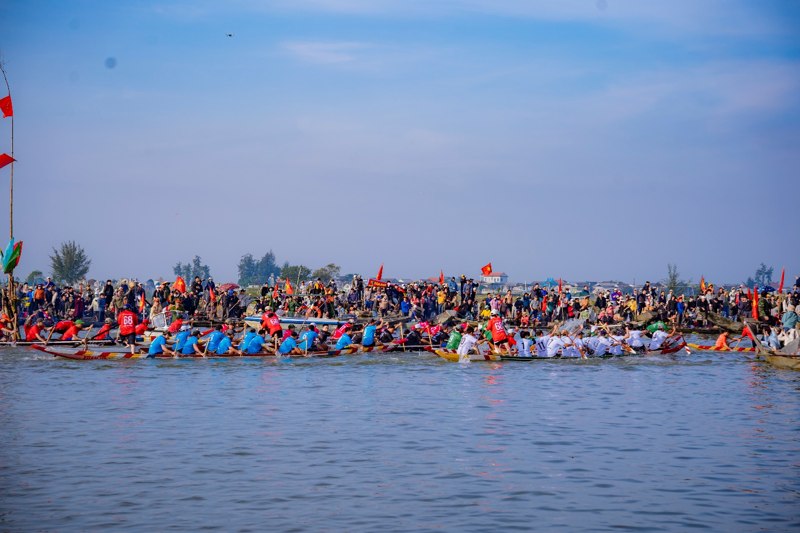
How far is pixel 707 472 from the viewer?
17.2m

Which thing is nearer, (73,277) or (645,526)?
(645,526)

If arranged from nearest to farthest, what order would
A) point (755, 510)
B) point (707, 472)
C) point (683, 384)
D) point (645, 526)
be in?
point (645, 526), point (755, 510), point (707, 472), point (683, 384)

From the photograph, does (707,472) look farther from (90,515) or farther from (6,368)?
(6,368)

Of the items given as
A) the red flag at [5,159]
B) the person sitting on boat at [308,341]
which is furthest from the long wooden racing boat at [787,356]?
the red flag at [5,159]

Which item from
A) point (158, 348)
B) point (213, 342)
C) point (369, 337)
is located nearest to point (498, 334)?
point (369, 337)

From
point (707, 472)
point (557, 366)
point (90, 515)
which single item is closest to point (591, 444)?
point (707, 472)

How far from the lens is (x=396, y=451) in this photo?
19.2 meters

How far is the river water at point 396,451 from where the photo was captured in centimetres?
1434

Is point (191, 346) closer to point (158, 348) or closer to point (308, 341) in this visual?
point (158, 348)

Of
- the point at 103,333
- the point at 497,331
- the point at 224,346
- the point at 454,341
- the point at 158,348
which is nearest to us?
the point at 158,348

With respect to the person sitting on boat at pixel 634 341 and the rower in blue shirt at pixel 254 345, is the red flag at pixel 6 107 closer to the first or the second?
the rower in blue shirt at pixel 254 345

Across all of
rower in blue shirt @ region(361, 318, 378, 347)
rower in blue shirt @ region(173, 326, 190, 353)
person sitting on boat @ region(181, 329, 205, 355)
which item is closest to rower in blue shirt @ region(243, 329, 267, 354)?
person sitting on boat @ region(181, 329, 205, 355)

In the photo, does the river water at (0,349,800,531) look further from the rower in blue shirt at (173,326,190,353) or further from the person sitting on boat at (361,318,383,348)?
the person sitting on boat at (361,318,383,348)

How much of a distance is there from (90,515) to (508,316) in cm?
4238
